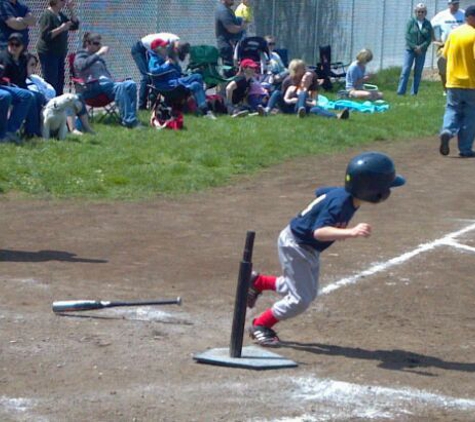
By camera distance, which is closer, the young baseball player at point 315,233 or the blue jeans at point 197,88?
the young baseball player at point 315,233

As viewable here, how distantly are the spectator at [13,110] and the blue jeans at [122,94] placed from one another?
2.42 metres

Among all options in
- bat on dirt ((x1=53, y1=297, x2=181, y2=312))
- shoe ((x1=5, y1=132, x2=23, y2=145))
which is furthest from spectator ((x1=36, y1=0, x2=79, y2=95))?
bat on dirt ((x1=53, y1=297, x2=181, y2=312))

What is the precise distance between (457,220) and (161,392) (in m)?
6.43

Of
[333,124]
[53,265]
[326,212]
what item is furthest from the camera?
[333,124]

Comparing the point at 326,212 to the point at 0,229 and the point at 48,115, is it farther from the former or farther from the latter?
the point at 48,115

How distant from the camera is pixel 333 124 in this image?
62.6ft

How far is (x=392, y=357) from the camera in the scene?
279 inches

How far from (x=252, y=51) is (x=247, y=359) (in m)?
16.1

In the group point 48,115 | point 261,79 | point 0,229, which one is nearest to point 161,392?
point 0,229

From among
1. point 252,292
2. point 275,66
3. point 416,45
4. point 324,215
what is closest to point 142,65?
point 275,66

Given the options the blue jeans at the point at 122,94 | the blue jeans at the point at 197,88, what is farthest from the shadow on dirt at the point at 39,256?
the blue jeans at the point at 197,88

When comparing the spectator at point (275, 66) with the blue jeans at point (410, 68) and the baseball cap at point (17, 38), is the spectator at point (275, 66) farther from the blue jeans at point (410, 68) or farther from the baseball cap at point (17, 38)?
the baseball cap at point (17, 38)

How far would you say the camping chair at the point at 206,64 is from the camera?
21.1 m

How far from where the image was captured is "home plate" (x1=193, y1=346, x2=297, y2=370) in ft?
22.0
